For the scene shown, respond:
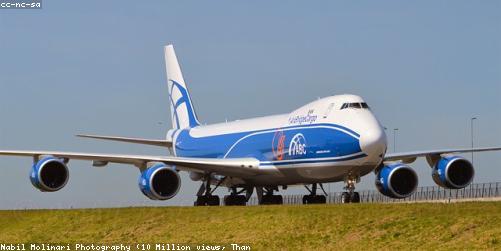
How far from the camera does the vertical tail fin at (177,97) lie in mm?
62094

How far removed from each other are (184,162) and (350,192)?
8.80 meters

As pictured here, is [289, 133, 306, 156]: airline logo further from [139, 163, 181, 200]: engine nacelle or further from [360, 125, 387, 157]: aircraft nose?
[139, 163, 181, 200]: engine nacelle

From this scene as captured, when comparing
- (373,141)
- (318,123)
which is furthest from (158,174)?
(373,141)

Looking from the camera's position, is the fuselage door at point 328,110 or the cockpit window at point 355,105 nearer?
the cockpit window at point 355,105

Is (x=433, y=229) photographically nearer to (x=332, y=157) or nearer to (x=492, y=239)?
(x=492, y=239)

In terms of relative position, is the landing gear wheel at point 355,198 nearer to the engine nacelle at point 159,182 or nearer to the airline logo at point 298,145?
the airline logo at point 298,145

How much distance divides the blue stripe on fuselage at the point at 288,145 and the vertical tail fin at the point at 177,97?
5991 millimetres

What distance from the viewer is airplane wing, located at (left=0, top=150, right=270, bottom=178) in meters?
46.3

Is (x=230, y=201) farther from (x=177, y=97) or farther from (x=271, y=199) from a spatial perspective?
(x=177, y=97)

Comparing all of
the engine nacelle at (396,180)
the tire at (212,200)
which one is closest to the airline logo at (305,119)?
the engine nacelle at (396,180)

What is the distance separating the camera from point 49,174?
4616 cm

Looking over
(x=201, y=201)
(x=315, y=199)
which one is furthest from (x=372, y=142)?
(x=201, y=201)

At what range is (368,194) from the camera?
66.2 meters

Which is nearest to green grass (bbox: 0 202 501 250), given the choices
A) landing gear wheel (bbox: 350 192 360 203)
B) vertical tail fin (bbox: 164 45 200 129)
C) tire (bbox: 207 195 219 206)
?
landing gear wheel (bbox: 350 192 360 203)
